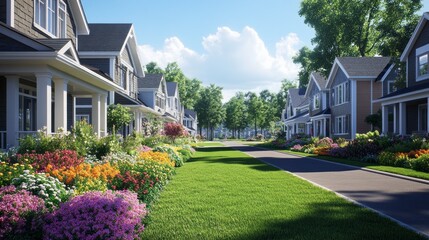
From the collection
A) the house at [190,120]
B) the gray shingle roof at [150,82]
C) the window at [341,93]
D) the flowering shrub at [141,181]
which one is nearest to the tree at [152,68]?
the house at [190,120]

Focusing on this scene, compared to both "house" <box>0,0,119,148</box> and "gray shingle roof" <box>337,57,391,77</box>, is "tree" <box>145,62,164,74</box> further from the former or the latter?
"house" <box>0,0,119,148</box>

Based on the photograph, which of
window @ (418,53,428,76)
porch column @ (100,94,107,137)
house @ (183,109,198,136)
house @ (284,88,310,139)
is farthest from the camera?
house @ (183,109,198,136)

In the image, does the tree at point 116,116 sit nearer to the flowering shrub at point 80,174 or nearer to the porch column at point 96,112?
the porch column at point 96,112

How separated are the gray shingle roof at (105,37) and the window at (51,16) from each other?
26.2 ft

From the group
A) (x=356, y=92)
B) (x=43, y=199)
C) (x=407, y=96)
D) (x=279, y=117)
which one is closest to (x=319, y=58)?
(x=356, y=92)

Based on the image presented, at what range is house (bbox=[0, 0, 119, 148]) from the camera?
1194cm

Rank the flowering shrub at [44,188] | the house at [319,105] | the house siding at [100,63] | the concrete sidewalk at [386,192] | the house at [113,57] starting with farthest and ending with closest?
1. the house at [319,105]
2. the house siding at [100,63]
3. the house at [113,57]
4. the concrete sidewalk at [386,192]
5. the flowering shrub at [44,188]

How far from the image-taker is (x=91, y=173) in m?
8.02

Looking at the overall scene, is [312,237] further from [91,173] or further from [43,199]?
[91,173]

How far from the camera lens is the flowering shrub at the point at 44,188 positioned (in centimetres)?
611

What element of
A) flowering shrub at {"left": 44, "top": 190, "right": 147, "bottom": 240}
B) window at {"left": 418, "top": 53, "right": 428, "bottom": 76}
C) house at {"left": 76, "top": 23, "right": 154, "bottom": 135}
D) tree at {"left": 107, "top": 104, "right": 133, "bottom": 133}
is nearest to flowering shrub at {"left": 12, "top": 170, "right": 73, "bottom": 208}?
flowering shrub at {"left": 44, "top": 190, "right": 147, "bottom": 240}

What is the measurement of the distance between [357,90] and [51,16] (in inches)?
966

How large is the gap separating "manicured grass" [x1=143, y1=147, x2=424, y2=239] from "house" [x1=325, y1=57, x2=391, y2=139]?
80.0ft

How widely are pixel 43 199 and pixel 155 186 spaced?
295cm
